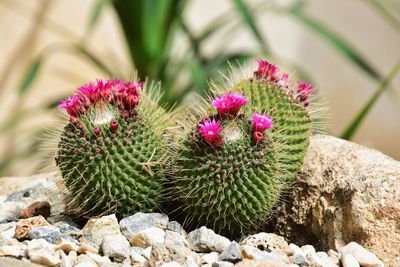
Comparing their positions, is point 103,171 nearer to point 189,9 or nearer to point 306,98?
point 306,98

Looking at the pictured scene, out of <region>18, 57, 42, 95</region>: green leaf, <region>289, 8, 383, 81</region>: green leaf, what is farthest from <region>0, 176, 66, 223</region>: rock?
<region>289, 8, 383, 81</region>: green leaf

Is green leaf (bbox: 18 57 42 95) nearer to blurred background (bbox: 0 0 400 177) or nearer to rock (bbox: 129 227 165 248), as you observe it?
blurred background (bbox: 0 0 400 177)

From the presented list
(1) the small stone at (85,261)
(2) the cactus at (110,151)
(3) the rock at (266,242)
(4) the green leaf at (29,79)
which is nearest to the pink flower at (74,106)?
(2) the cactus at (110,151)

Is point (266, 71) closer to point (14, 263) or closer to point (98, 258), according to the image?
point (98, 258)

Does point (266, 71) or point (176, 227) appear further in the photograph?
point (266, 71)

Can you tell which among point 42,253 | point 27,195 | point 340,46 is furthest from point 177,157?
point 340,46
